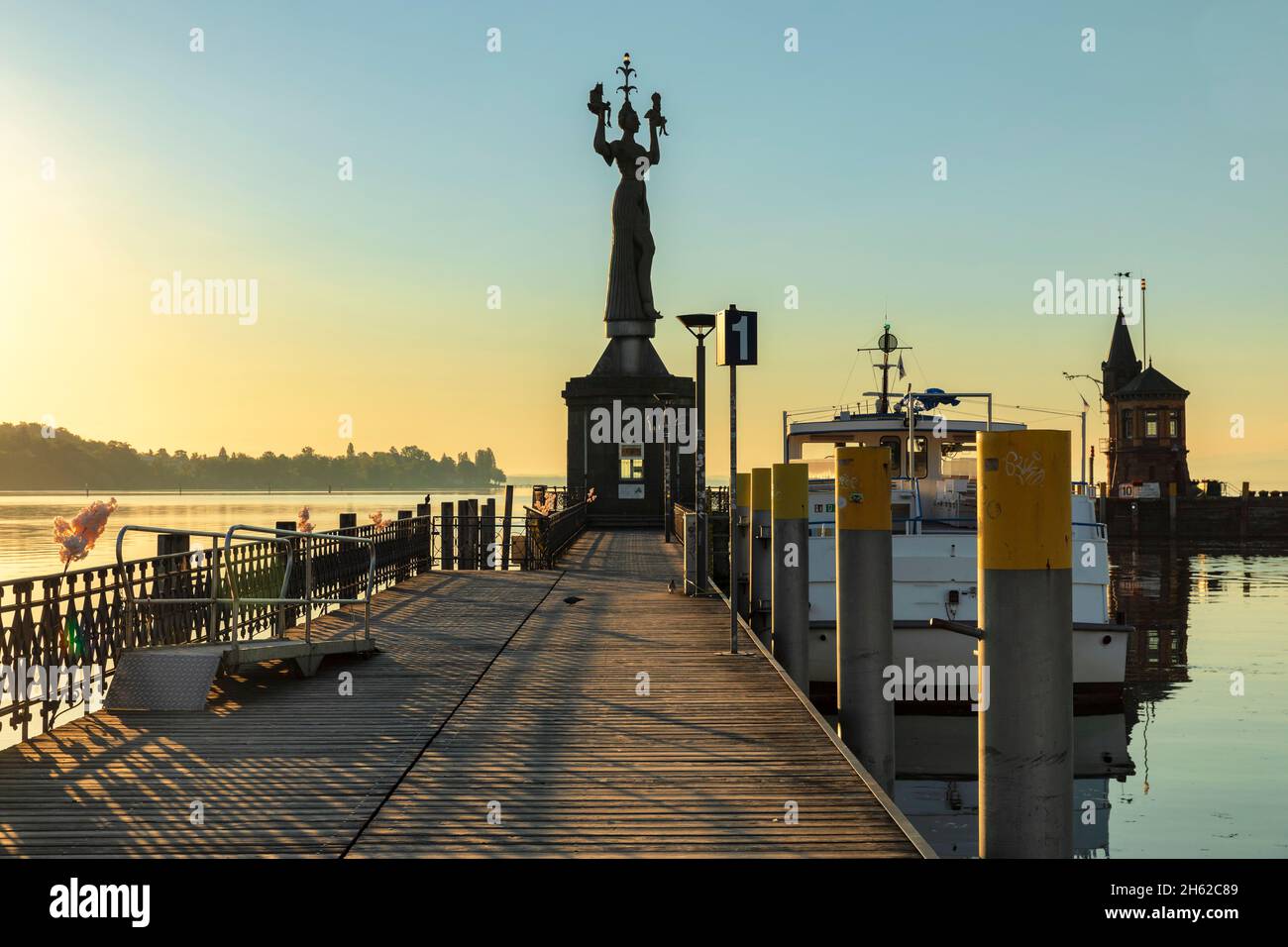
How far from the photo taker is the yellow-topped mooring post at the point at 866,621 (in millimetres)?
11875

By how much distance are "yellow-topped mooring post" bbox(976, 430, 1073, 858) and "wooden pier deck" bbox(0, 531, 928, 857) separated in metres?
0.67

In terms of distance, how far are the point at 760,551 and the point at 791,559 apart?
6.01 m

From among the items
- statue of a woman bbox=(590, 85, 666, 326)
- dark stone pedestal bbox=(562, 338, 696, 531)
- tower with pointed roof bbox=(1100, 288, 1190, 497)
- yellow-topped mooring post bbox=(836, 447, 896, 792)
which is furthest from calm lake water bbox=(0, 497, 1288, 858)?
tower with pointed roof bbox=(1100, 288, 1190, 497)

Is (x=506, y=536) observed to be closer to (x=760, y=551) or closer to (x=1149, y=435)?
(x=760, y=551)

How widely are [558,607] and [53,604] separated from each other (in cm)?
940

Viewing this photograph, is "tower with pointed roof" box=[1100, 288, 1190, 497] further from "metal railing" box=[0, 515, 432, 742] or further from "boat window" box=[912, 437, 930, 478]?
"metal railing" box=[0, 515, 432, 742]

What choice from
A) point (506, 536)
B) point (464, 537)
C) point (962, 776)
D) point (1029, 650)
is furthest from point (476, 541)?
point (1029, 650)

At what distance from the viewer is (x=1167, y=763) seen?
57.3 feet

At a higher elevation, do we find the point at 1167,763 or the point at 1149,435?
the point at 1149,435

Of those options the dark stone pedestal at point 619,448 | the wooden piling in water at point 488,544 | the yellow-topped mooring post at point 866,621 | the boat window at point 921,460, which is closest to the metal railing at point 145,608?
the yellow-topped mooring post at point 866,621
